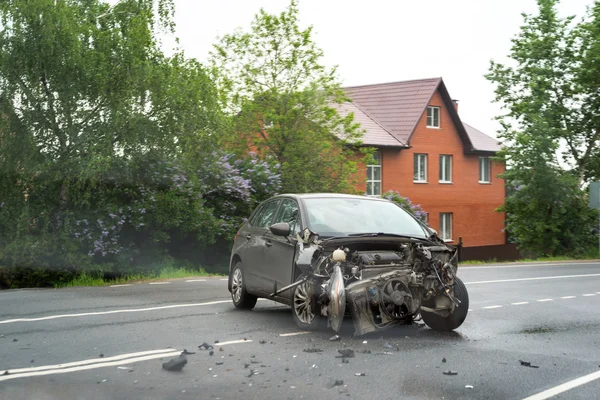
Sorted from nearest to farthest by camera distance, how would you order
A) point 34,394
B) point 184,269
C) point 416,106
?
1. point 34,394
2. point 184,269
3. point 416,106

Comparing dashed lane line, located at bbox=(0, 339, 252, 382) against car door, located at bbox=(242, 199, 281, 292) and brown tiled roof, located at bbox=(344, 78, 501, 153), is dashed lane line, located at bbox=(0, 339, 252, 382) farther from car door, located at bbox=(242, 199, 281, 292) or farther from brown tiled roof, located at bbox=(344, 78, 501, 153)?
brown tiled roof, located at bbox=(344, 78, 501, 153)

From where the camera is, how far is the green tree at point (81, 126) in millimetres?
18250

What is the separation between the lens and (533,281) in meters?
17.6

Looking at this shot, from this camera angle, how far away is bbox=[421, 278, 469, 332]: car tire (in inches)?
368

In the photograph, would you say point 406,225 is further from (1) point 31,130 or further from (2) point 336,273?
(1) point 31,130

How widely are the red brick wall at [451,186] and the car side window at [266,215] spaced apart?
32125 millimetres

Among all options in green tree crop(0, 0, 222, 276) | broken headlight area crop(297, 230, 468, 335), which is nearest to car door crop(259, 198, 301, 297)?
broken headlight area crop(297, 230, 468, 335)

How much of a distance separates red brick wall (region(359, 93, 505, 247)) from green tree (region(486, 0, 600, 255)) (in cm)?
501

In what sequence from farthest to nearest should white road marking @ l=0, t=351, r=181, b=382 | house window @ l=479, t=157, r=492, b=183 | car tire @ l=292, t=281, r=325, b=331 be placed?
house window @ l=479, t=157, r=492, b=183, car tire @ l=292, t=281, r=325, b=331, white road marking @ l=0, t=351, r=181, b=382

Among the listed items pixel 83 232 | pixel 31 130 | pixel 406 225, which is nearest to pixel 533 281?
pixel 406 225

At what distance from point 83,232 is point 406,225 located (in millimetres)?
10811

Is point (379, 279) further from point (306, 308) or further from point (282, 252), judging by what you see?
point (282, 252)

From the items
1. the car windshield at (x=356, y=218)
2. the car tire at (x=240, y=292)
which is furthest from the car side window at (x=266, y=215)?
the car windshield at (x=356, y=218)

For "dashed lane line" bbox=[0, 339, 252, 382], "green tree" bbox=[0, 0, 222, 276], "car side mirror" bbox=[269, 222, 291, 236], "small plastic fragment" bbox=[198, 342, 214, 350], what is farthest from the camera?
"green tree" bbox=[0, 0, 222, 276]
